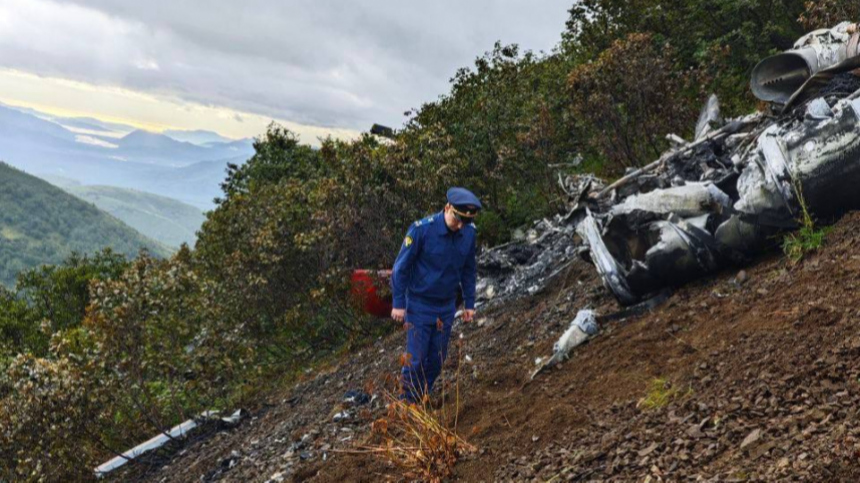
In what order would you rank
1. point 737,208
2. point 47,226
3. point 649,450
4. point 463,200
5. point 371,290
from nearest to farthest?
point 649,450
point 463,200
point 737,208
point 371,290
point 47,226

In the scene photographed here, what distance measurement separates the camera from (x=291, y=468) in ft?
16.6

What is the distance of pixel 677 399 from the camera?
10.8 ft

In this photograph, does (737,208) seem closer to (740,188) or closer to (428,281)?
(740,188)

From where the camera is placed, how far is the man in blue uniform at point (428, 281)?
16.4 ft

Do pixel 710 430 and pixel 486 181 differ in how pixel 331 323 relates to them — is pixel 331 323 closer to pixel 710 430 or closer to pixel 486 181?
pixel 486 181

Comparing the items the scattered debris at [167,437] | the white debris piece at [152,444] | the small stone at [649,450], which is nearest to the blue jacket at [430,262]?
the small stone at [649,450]

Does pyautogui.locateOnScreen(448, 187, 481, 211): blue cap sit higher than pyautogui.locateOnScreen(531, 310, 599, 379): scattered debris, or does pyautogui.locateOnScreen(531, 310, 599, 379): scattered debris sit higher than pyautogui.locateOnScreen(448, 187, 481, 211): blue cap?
pyautogui.locateOnScreen(448, 187, 481, 211): blue cap

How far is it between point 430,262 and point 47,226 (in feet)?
644

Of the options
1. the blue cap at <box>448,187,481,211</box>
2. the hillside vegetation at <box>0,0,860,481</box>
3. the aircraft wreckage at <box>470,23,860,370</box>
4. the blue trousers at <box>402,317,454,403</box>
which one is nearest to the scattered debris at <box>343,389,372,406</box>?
the blue trousers at <box>402,317,454,403</box>

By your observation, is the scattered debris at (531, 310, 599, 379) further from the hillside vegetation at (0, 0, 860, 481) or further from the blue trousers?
the hillside vegetation at (0, 0, 860, 481)

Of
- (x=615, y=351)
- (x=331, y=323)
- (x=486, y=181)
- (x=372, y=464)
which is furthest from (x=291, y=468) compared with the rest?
(x=486, y=181)

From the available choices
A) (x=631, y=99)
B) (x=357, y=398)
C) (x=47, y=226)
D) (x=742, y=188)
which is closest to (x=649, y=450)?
(x=742, y=188)

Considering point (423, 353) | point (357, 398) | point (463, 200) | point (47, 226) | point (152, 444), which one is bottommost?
point (152, 444)

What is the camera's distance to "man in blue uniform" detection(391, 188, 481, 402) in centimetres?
500
